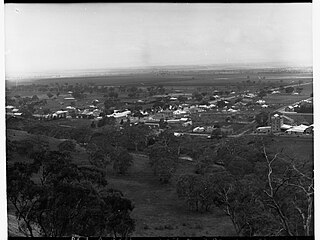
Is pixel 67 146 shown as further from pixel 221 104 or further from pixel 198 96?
pixel 221 104

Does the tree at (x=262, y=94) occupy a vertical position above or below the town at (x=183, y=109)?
above

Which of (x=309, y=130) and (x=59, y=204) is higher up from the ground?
(x=309, y=130)

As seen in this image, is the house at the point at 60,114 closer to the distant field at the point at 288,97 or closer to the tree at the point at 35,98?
the tree at the point at 35,98

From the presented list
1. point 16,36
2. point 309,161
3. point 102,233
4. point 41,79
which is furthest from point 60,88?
point 309,161

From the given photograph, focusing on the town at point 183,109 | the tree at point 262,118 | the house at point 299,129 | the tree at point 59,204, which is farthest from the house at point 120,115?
the house at point 299,129

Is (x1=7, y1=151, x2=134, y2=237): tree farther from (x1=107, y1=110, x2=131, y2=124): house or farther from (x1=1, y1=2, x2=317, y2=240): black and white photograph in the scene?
(x1=107, y1=110, x2=131, y2=124): house

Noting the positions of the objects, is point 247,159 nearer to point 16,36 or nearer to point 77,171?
point 77,171

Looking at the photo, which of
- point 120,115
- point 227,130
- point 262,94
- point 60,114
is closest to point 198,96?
point 227,130

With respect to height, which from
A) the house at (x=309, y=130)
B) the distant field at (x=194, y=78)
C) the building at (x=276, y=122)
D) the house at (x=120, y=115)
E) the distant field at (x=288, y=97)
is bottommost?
the house at (x=309, y=130)

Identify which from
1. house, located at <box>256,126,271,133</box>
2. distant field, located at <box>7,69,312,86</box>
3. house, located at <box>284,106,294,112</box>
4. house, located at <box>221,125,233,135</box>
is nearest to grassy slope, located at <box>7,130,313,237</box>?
house, located at <box>256,126,271,133</box>
